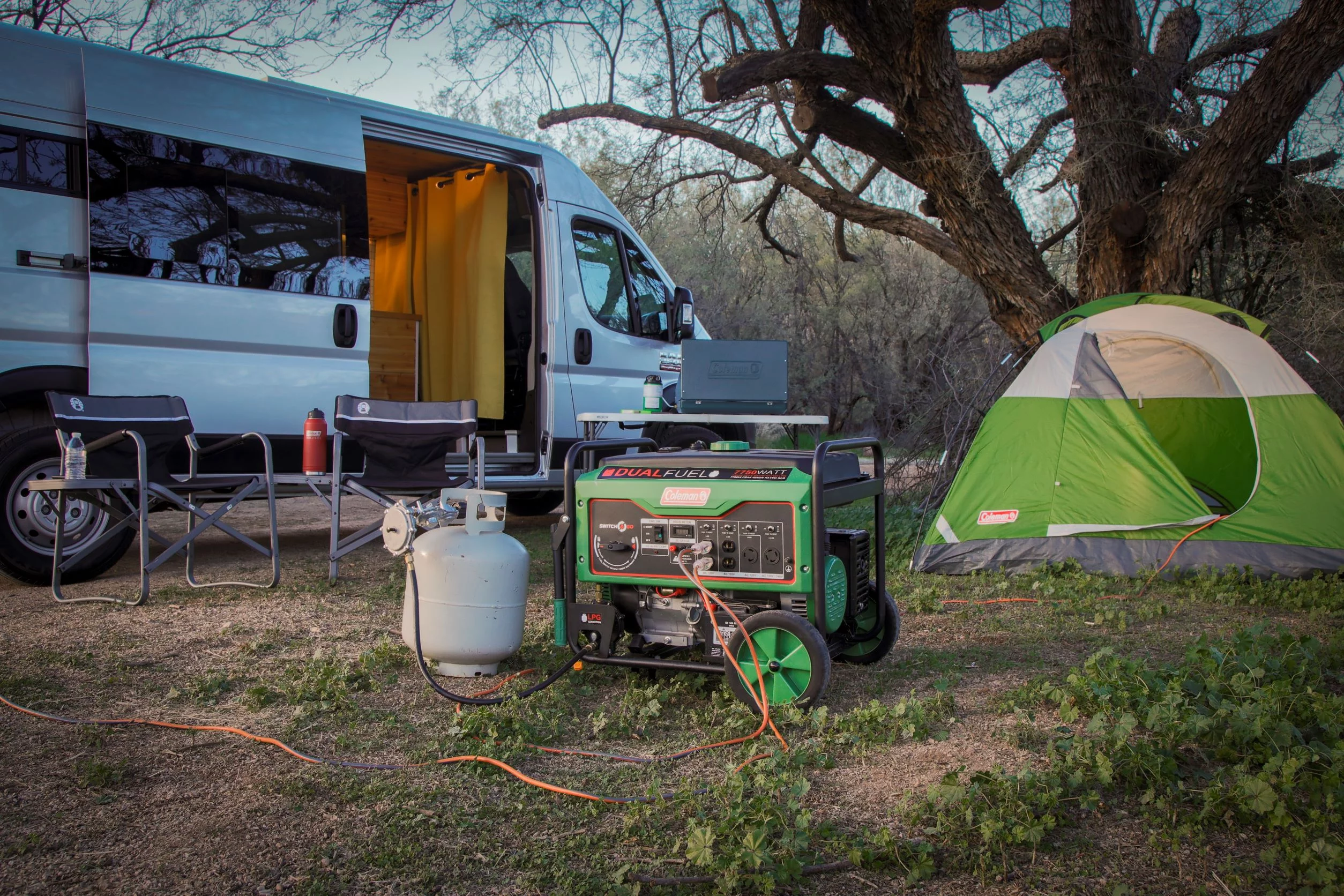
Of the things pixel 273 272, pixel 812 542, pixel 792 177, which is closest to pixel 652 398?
pixel 273 272

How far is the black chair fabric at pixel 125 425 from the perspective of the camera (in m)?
4.49

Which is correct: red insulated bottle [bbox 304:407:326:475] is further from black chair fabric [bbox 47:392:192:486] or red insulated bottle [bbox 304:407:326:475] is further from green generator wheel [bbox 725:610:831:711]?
green generator wheel [bbox 725:610:831:711]

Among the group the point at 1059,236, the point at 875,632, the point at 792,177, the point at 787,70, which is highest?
the point at 787,70

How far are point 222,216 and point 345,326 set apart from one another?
33.3 inches

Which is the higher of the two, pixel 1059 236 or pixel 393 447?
pixel 1059 236

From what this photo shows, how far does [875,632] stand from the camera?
3.46m

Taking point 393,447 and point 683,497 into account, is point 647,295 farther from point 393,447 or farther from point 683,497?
point 683,497

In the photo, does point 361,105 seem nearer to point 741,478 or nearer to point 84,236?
point 84,236

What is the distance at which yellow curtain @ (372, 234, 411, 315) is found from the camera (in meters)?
7.39

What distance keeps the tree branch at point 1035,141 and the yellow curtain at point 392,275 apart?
5.10m

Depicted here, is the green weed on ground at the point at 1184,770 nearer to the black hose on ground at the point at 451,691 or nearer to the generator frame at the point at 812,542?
the generator frame at the point at 812,542

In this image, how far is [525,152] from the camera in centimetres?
642

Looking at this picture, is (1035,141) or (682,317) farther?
(1035,141)

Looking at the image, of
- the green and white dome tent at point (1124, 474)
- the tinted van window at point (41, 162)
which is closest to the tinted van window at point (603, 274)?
the green and white dome tent at point (1124, 474)
